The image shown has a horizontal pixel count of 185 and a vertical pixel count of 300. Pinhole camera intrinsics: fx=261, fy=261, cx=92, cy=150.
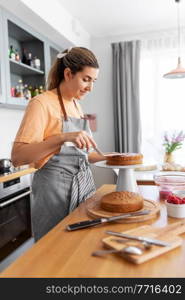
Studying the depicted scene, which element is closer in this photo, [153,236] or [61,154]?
[153,236]

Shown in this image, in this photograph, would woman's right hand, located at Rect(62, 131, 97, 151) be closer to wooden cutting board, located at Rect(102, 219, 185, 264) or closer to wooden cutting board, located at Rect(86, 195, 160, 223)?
wooden cutting board, located at Rect(86, 195, 160, 223)

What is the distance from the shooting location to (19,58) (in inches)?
107

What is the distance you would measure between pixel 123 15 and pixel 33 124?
270 cm

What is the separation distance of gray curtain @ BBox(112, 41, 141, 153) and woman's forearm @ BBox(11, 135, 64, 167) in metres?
2.80

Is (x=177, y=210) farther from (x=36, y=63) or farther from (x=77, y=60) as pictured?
(x=36, y=63)

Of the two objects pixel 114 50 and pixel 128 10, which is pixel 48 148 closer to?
pixel 128 10

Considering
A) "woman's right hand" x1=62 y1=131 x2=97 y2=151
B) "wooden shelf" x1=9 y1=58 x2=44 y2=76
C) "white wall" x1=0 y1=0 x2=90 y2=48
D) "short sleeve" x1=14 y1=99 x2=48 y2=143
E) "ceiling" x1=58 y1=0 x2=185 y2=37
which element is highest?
"ceiling" x1=58 y1=0 x2=185 y2=37

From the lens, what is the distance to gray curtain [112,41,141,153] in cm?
369

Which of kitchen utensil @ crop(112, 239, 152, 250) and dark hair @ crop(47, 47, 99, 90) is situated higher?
dark hair @ crop(47, 47, 99, 90)

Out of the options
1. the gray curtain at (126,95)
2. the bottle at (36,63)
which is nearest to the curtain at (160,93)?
the gray curtain at (126,95)

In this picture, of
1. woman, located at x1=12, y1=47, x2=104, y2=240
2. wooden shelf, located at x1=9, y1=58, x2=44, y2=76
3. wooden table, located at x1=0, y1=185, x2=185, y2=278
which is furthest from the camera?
wooden shelf, located at x1=9, y1=58, x2=44, y2=76

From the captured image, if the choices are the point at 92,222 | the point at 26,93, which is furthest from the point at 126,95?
the point at 92,222

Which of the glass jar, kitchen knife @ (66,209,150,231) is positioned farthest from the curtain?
kitchen knife @ (66,209,150,231)

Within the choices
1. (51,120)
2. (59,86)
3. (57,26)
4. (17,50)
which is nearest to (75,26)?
(57,26)
